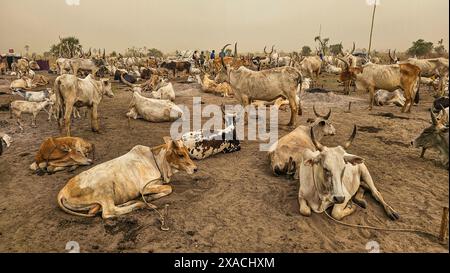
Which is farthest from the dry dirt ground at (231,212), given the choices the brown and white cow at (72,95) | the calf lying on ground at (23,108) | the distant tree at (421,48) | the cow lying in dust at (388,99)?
the distant tree at (421,48)

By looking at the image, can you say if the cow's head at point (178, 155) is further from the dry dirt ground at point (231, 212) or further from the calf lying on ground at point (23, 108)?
the calf lying on ground at point (23, 108)

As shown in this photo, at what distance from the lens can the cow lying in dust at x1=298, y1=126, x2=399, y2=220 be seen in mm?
4258

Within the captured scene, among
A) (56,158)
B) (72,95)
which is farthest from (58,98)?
(56,158)

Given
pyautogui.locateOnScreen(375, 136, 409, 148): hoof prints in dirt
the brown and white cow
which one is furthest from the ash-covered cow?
pyautogui.locateOnScreen(375, 136, 409, 148): hoof prints in dirt

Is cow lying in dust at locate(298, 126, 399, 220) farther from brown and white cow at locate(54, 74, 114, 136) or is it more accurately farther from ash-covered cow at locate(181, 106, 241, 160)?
brown and white cow at locate(54, 74, 114, 136)

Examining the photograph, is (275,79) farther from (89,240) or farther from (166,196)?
(89,240)

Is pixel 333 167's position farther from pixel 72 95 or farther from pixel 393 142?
pixel 72 95

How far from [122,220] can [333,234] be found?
3.00 meters

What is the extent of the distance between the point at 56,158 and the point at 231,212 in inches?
152

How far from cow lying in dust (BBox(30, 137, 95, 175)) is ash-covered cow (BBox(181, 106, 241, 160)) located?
7.17 ft

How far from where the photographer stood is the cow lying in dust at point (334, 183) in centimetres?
426

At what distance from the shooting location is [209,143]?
732cm
